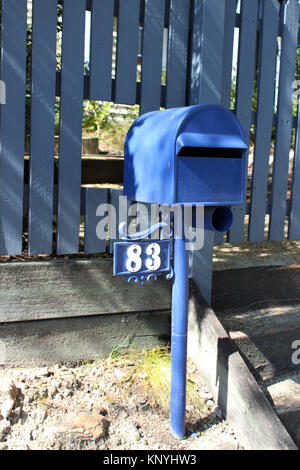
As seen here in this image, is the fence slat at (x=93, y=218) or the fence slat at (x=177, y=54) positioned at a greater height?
Result: the fence slat at (x=177, y=54)

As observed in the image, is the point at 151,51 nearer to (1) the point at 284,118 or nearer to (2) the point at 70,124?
(2) the point at 70,124

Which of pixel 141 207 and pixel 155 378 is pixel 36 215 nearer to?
pixel 141 207

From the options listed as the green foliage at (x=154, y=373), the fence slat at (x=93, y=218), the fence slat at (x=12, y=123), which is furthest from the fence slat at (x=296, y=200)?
the fence slat at (x=12, y=123)

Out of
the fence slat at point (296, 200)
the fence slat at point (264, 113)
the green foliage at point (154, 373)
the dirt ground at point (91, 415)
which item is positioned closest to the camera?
the dirt ground at point (91, 415)

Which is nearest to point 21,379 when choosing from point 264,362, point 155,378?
point 155,378

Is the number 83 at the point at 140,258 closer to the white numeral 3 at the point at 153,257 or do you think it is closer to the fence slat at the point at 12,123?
the white numeral 3 at the point at 153,257

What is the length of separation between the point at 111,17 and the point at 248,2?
101 cm

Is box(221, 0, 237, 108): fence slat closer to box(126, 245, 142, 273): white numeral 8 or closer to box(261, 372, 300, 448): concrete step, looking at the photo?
box(126, 245, 142, 273): white numeral 8

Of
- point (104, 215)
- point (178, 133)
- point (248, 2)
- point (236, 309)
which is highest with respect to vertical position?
point (248, 2)

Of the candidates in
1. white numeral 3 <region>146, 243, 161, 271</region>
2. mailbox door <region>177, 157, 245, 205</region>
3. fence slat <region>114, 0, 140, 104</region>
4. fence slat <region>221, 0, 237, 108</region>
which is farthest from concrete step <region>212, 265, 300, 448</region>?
fence slat <region>114, 0, 140, 104</region>

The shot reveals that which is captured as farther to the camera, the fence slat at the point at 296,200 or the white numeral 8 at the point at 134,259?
the fence slat at the point at 296,200

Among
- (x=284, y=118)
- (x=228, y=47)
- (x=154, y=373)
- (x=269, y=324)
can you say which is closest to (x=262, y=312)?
(x=269, y=324)

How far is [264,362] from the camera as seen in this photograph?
324cm

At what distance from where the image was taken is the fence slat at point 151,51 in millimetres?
3098
